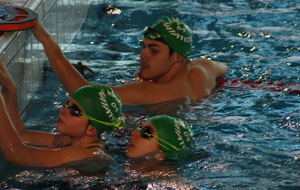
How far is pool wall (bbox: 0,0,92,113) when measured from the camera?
522 centimetres

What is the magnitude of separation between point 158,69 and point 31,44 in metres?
1.61

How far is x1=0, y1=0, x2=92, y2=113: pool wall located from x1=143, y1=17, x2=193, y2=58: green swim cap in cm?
141

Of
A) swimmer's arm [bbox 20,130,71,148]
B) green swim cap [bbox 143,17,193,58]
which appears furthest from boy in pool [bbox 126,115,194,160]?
green swim cap [bbox 143,17,193,58]

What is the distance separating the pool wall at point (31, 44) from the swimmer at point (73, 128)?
2.91ft

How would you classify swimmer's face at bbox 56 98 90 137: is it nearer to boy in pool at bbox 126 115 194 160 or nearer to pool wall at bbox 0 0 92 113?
boy in pool at bbox 126 115 194 160

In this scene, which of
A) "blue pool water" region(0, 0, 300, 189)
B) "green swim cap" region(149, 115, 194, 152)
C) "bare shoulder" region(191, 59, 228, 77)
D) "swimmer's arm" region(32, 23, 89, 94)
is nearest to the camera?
"blue pool water" region(0, 0, 300, 189)

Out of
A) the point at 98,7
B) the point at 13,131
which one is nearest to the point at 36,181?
the point at 13,131

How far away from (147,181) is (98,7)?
260 inches

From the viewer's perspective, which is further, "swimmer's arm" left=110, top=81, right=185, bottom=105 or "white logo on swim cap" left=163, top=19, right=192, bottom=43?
"white logo on swim cap" left=163, top=19, right=192, bottom=43

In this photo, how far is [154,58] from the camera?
550 centimetres

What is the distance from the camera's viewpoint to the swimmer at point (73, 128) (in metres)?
3.99

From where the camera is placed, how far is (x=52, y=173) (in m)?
4.16

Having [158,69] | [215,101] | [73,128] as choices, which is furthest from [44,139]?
[215,101]

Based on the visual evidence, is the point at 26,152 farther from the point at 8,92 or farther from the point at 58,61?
the point at 58,61
